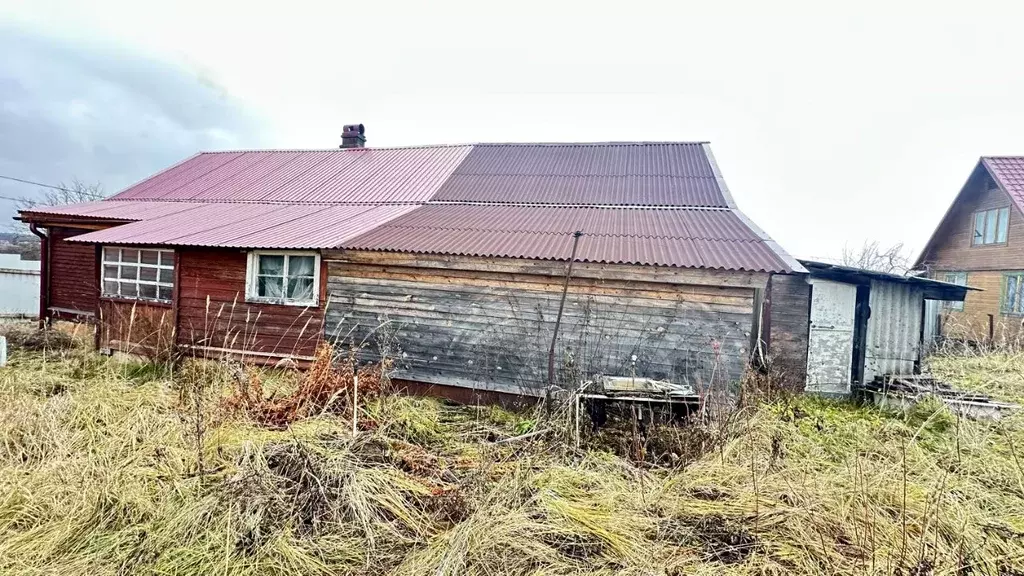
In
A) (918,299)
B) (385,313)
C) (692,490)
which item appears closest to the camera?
(692,490)

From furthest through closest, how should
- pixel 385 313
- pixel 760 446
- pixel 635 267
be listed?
pixel 385 313, pixel 635 267, pixel 760 446

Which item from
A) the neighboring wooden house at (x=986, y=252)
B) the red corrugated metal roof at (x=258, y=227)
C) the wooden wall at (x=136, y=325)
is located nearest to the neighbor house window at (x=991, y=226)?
the neighboring wooden house at (x=986, y=252)

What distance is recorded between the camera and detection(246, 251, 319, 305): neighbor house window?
8062 mm

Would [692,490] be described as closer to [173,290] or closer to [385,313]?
[385,313]

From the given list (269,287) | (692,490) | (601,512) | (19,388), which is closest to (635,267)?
(692,490)

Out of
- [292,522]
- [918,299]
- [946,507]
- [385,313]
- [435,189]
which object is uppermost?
[435,189]

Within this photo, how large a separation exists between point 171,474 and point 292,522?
1326 millimetres

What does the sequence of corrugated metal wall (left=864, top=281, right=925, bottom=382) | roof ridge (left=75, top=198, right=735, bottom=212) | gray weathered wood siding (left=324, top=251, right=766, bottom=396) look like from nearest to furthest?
gray weathered wood siding (left=324, top=251, right=766, bottom=396) < corrugated metal wall (left=864, top=281, right=925, bottom=382) < roof ridge (left=75, top=198, right=735, bottom=212)

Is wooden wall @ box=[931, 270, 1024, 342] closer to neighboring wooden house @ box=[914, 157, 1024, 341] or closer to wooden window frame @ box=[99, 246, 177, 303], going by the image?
neighboring wooden house @ box=[914, 157, 1024, 341]

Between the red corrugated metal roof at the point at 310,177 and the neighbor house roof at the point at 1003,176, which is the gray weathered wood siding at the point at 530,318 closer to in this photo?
the red corrugated metal roof at the point at 310,177

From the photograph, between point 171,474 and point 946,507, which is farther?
point 171,474

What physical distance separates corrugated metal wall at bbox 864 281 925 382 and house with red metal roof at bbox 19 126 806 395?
8.12 ft

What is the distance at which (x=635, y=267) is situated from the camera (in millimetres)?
6688

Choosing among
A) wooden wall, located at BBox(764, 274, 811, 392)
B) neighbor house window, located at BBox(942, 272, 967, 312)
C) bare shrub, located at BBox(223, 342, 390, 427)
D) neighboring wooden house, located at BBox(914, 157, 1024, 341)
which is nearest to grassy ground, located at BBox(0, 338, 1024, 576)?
bare shrub, located at BBox(223, 342, 390, 427)
